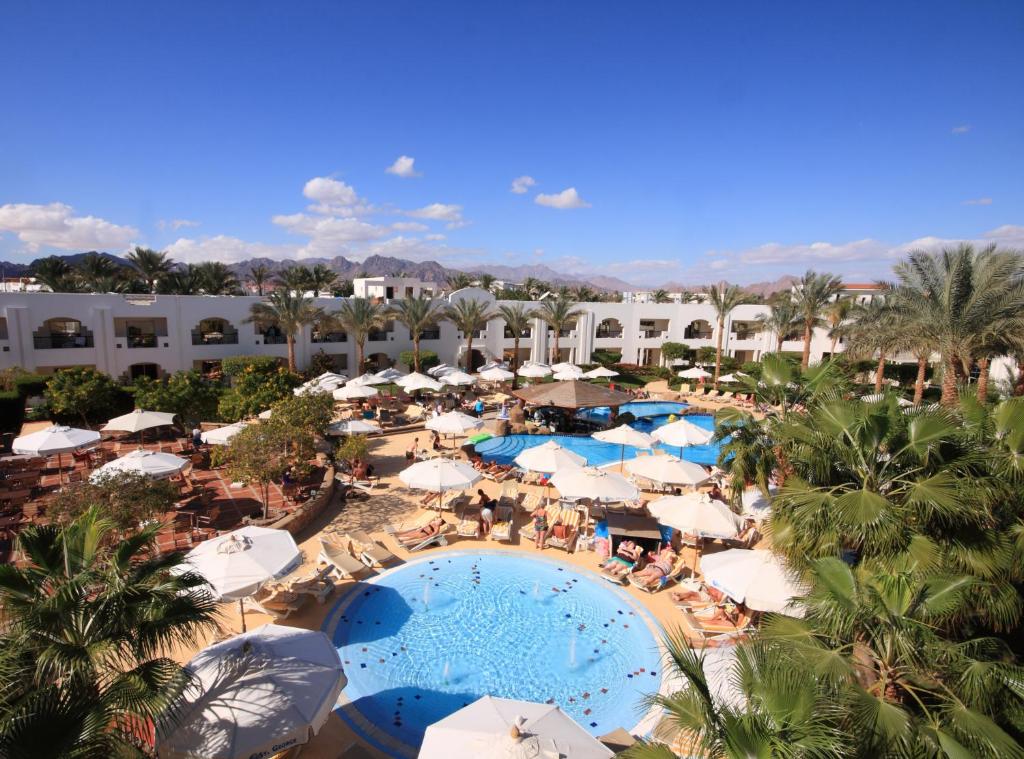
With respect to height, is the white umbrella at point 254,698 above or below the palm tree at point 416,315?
below

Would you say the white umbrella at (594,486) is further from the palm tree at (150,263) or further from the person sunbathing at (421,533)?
the palm tree at (150,263)

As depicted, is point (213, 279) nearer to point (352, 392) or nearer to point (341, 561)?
point (352, 392)

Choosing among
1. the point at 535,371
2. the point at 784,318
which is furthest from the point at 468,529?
the point at 784,318

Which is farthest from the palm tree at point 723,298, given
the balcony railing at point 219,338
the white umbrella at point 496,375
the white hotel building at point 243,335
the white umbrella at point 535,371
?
the balcony railing at point 219,338

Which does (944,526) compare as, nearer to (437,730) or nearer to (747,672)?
(747,672)

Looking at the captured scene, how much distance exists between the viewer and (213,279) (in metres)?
44.9

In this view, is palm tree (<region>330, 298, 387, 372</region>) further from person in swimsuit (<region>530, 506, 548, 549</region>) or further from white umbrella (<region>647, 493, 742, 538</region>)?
white umbrella (<region>647, 493, 742, 538</region>)

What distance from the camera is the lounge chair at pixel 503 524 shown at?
13.4 m

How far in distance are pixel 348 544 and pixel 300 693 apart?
6.73m

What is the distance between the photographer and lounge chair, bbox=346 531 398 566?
12.0m

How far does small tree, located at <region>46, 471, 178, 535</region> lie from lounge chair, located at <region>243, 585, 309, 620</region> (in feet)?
9.20

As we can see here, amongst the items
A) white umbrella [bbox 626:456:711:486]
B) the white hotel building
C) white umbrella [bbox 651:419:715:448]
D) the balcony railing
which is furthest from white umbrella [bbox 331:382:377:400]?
white umbrella [bbox 626:456:711:486]

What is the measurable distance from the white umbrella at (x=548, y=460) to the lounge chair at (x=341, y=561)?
5.16 m

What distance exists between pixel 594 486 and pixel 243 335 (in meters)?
27.5
